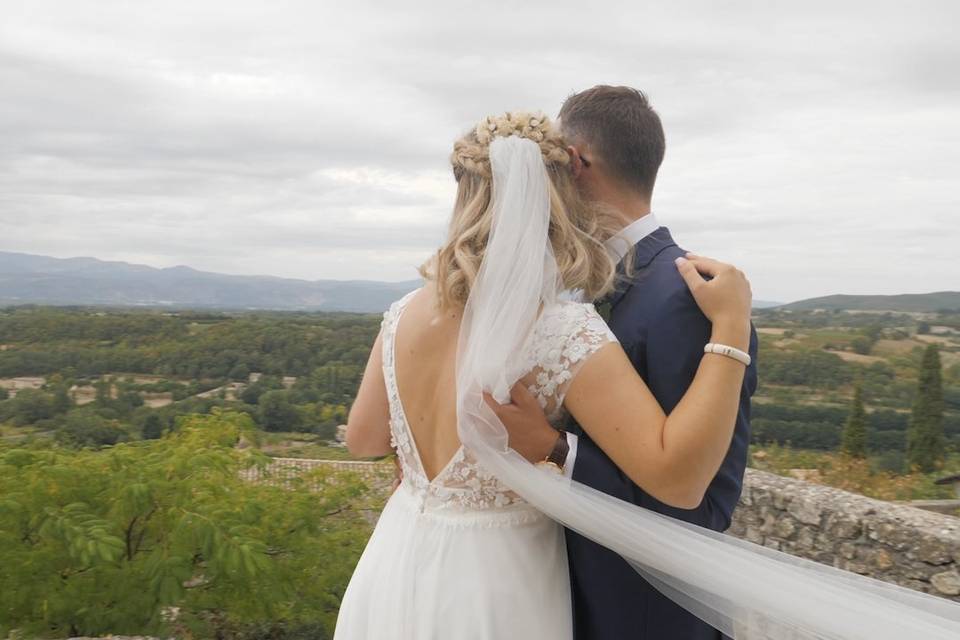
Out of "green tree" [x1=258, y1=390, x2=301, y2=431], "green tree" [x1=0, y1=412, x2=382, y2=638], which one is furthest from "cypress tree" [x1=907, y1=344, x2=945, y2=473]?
"green tree" [x1=0, y1=412, x2=382, y2=638]

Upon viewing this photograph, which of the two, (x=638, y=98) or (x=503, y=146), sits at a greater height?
(x=638, y=98)

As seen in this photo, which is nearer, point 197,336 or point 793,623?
point 793,623

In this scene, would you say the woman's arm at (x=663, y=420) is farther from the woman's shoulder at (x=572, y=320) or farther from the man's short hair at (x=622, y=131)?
the man's short hair at (x=622, y=131)

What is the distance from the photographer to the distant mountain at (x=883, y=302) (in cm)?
6269

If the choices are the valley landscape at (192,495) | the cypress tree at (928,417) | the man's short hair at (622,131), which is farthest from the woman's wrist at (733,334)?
the cypress tree at (928,417)

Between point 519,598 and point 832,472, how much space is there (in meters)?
5.49

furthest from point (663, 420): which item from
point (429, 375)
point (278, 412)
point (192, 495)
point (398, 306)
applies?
point (278, 412)

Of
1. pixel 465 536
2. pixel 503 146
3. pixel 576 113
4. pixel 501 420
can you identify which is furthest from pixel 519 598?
pixel 576 113

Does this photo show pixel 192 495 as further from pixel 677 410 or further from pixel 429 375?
pixel 677 410

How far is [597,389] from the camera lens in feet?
5.07

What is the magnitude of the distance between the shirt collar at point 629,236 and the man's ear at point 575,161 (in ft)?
0.59

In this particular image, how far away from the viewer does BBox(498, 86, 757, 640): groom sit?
1651 mm

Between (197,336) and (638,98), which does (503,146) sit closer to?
(638,98)

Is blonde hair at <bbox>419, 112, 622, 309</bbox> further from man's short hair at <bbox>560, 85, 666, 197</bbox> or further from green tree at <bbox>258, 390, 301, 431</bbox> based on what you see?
green tree at <bbox>258, 390, 301, 431</bbox>
